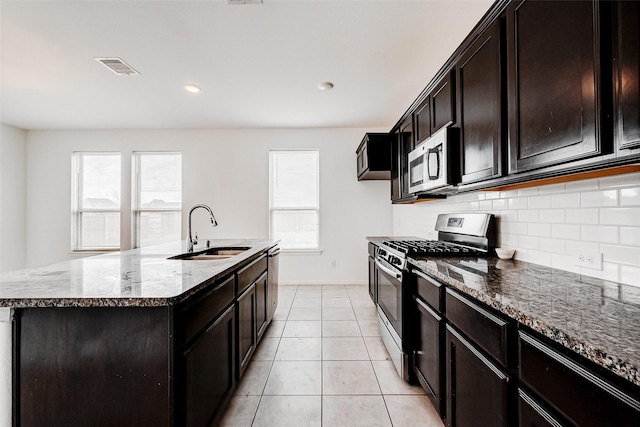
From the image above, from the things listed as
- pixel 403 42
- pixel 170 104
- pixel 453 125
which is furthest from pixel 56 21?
pixel 453 125

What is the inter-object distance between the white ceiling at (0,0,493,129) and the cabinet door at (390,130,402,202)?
565mm

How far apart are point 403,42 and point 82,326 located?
9.36ft

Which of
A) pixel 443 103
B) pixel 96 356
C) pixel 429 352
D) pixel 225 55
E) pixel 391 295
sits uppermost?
pixel 225 55

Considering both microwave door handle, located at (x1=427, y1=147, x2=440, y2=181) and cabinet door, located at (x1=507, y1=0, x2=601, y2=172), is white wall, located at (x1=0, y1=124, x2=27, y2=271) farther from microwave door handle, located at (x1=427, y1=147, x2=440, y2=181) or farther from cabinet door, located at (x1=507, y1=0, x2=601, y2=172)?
cabinet door, located at (x1=507, y1=0, x2=601, y2=172)

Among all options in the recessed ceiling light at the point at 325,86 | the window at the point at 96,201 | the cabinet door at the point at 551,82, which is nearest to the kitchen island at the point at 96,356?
the cabinet door at the point at 551,82

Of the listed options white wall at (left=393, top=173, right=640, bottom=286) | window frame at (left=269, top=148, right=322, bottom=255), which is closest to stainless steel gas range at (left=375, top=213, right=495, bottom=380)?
white wall at (left=393, top=173, right=640, bottom=286)

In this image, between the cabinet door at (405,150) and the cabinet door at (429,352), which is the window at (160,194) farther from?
the cabinet door at (429,352)

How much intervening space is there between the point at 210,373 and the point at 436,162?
6.51 feet

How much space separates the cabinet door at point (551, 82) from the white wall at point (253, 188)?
3438 mm

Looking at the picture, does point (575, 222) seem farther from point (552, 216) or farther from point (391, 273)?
point (391, 273)

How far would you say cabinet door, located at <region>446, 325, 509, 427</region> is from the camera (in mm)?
1009

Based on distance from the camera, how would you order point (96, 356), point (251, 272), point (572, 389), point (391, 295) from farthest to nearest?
point (391, 295) < point (251, 272) < point (96, 356) < point (572, 389)

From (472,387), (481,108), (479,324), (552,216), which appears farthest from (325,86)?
(472,387)

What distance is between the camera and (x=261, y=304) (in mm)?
2529
